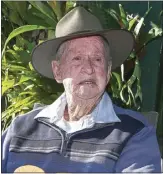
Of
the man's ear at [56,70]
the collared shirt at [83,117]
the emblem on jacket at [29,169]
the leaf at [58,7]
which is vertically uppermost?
the leaf at [58,7]

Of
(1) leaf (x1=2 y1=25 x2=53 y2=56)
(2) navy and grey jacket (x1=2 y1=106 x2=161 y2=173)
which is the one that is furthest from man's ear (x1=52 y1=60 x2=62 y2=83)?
(1) leaf (x1=2 y1=25 x2=53 y2=56)

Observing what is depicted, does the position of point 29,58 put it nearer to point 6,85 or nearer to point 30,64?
point 30,64

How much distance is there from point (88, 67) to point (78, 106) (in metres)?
0.21

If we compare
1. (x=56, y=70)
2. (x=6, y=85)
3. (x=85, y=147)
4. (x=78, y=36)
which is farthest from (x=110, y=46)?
(x=6, y=85)

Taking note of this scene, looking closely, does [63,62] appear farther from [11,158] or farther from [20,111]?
[20,111]

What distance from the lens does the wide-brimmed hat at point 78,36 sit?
2.27 meters

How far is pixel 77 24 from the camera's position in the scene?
2289 mm

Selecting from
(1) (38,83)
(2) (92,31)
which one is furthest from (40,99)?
(2) (92,31)

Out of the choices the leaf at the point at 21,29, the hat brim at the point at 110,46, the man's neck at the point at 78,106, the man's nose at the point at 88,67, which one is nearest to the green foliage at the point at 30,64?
the leaf at the point at 21,29

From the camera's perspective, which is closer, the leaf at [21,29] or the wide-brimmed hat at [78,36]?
the wide-brimmed hat at [78,36]

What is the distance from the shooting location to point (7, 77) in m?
3.10

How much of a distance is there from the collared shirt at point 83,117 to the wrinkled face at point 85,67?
0.28 ft

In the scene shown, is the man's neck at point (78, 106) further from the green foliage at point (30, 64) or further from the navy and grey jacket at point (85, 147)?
the green foliage at point (30, 64)

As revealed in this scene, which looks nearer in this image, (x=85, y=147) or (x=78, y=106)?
(x=85, y=147)
